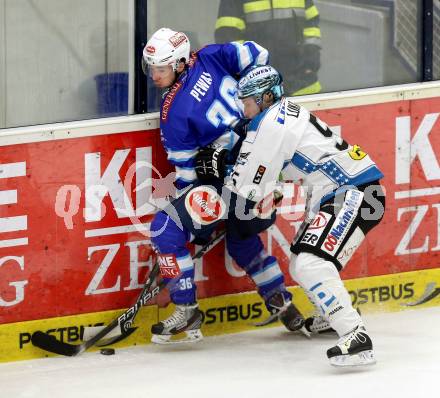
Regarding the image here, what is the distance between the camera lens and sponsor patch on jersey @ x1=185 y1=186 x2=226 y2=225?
6984mm

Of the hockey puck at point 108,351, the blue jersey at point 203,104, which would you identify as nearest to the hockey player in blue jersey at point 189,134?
the blue jersey at point 203,104

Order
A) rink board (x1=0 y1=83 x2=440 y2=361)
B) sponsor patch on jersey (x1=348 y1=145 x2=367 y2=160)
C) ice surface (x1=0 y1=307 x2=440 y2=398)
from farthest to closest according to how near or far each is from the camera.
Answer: rink board (x1=0 y1=83 x2=440 y2=361) → sponsor patch on jersey (x1=348 y1=145 x2=367 y2=160) → ice surface (x1=0 y1=307 x2=440 y2=398)

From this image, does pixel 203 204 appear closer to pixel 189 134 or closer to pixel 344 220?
pixel 189 134

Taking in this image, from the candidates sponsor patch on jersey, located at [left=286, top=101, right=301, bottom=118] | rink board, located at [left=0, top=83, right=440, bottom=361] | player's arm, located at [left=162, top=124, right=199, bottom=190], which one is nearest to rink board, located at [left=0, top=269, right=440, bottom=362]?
rink board, located at [left=0, top=83, right=440, bottom=361]

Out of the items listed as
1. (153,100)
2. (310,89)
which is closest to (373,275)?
(310,89)

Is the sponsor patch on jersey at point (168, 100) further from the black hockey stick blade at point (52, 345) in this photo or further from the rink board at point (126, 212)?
the black hockey stick blade at point (52, 345)

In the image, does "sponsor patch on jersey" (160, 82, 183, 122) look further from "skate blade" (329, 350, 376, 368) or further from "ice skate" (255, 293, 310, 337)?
"skate blade" (329, 350, 376, 368)

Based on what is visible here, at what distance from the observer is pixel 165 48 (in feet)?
22.6

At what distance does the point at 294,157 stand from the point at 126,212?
3.07 feet

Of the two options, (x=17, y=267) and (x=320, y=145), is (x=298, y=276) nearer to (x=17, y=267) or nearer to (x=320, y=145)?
(x=320, y=145)

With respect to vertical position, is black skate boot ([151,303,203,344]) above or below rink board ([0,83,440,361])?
below

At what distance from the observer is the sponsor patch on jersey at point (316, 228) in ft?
21.5

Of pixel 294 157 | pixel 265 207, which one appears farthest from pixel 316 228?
pixel 265 207

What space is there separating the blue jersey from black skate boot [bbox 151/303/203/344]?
1.93ft
